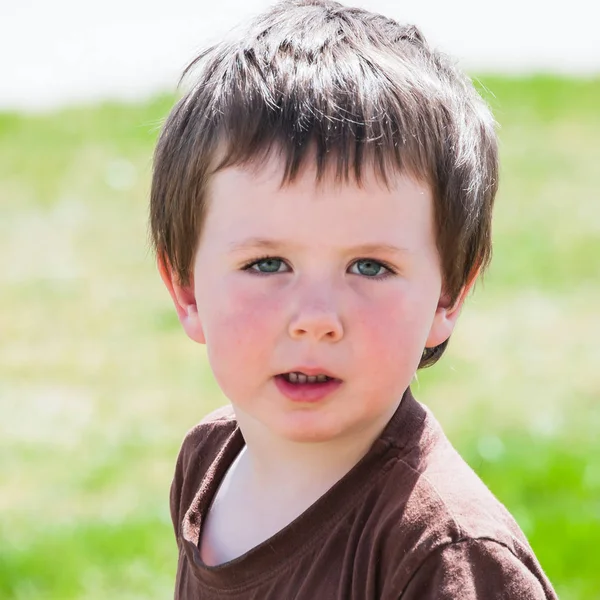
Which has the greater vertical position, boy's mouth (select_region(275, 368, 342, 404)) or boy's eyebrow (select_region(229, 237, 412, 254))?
boy's eyebrow (select_region(229, 237, 412, 254))

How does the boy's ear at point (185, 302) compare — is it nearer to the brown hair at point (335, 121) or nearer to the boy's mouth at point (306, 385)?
the brown hair at point (335, 121)

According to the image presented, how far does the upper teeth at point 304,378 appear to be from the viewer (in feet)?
5.67

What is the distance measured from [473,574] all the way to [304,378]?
1.21ft

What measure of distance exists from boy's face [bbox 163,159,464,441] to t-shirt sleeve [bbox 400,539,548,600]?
0.83 ft

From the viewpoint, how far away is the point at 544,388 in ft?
15.9

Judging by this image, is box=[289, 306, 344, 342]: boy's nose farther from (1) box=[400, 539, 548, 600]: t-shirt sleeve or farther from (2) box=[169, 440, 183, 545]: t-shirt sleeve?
(2) box=[169, 440, 183, 545]: t-shirt sleeve

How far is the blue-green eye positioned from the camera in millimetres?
1713

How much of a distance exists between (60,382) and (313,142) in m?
3.72

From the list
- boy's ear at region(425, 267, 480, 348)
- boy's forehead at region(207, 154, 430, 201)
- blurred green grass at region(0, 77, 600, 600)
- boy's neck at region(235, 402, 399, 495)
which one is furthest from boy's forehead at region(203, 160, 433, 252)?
blurred green grass at region(0, 77, 600, 600)

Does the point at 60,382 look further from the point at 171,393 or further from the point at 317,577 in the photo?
the point at 317,577

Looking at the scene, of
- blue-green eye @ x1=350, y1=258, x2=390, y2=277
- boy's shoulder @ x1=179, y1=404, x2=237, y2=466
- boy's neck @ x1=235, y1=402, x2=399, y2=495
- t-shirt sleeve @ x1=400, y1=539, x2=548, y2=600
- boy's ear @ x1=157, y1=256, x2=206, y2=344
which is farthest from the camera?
boy's shoulder @ x1=179, y1=404, x2=237, y2=466

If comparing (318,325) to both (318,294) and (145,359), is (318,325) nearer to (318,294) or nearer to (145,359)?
(318,294)

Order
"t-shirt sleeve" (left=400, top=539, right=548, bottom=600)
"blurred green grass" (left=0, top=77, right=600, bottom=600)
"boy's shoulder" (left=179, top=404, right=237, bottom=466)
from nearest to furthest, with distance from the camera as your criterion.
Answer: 1. "t-shirt sleeve" (left=400, top=539, right=548, bottom=600)
2. "boy's shoulder" (left=179, top=404, right=237, bottom=466)
3. "blurred green grass" (left=0, top=77, right=600, bottom=600)

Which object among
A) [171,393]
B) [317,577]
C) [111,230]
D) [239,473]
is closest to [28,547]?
[171,393]
